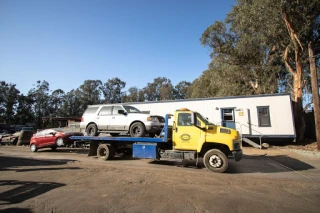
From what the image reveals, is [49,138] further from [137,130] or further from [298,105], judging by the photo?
[298,105]

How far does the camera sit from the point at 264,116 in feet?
46.9

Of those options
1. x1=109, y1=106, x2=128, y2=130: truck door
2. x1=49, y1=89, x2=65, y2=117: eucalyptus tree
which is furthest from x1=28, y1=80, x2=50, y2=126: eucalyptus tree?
x1=109, y1=106, x2=128, y2=130: truck door

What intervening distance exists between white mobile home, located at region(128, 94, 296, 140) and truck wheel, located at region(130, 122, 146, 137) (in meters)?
8.59

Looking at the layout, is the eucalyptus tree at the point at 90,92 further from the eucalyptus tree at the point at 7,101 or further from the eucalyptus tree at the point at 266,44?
the eucalyptus tree at the point at 266,44

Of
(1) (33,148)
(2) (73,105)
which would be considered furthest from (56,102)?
(1) (33,148)

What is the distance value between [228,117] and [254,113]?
1892 mm

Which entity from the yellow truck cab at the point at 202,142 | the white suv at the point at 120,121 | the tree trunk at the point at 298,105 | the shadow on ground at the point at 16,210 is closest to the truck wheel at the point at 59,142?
the white suv at the point at 120,121

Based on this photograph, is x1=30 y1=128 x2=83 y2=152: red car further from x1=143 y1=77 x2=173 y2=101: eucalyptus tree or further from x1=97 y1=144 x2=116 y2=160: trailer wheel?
x1=143 y1=77 x2=173 y2=101: eucalyptus tree

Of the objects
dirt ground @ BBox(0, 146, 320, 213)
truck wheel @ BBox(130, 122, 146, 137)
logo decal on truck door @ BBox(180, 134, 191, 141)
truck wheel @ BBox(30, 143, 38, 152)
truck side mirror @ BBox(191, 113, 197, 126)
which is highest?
truck side mirror @ BBox(191, 113, 197, 126)

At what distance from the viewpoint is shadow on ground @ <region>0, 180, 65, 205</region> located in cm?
431

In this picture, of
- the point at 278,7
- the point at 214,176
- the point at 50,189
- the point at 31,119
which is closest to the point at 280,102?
the point at 278,7

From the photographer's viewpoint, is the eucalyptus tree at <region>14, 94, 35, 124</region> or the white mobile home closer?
the white mobile home

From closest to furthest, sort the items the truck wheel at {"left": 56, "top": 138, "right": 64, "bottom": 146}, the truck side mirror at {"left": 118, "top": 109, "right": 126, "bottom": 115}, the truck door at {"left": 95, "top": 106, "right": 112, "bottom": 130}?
1. the truck side mirror at {"left": 118, "top": 109, "right": 126, "bottom": 115}
2. the truck door at {"left": 95, "top": 106, "right": 112, "bottom": 130}
3. the truck wheel at {"left": 56, "top": 138, "right": 64, "bottom": 146}

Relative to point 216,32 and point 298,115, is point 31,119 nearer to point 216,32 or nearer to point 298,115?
point 216,32
